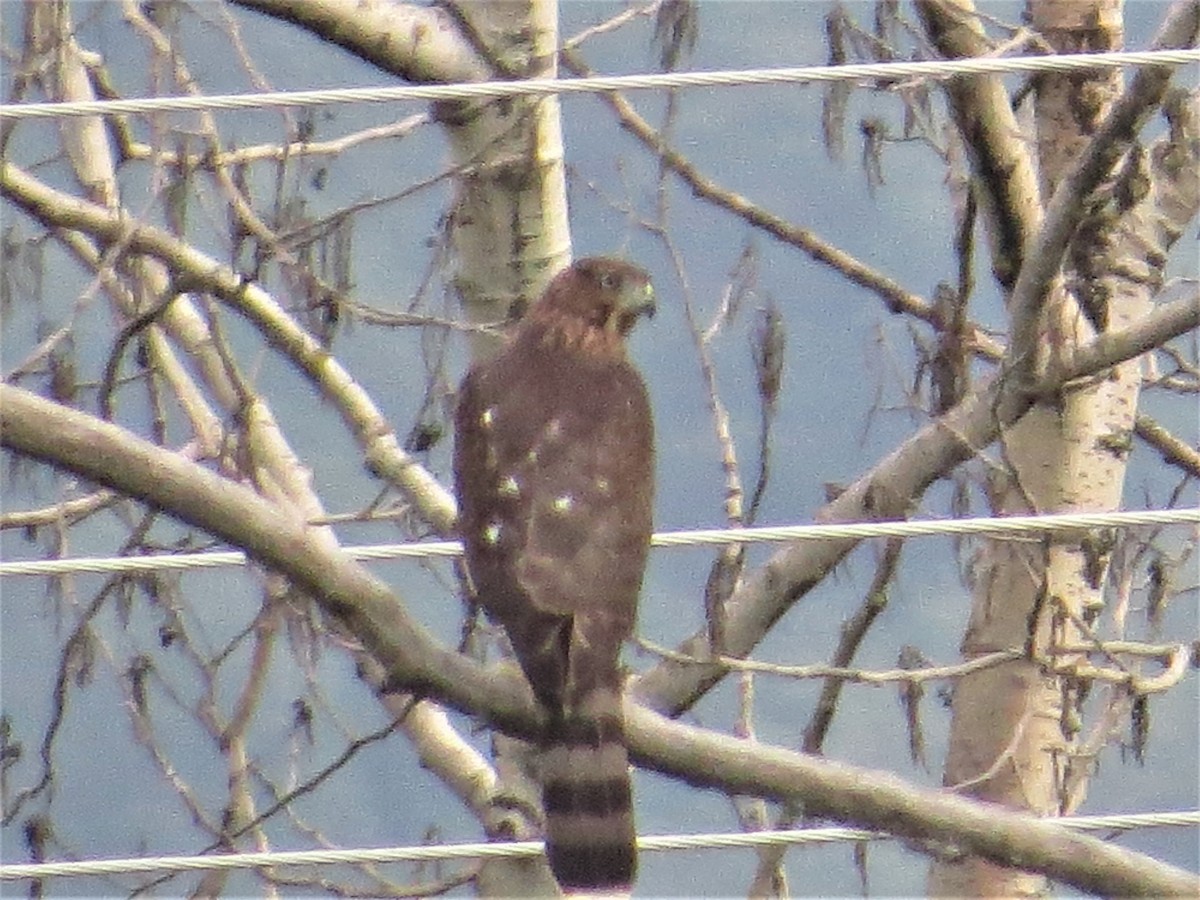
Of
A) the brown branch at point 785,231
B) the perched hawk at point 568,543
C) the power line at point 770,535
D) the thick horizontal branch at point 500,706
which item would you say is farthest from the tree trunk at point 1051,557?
the thick horizontal branch at point 500,706

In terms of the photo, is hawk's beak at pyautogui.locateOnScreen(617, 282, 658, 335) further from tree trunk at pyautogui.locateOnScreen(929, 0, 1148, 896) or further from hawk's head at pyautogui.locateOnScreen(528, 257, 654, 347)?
tree trunk at pyautogui.locateOnScreen(929, 0, 1148, 896)

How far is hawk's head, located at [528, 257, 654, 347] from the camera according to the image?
466cm

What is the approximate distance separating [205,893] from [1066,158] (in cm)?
248

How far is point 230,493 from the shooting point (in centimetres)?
310

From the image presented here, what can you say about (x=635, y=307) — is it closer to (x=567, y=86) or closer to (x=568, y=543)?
(x=568, y=543)

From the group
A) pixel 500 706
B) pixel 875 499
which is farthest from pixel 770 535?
pixel 875 499

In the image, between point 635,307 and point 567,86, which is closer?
point 567,86

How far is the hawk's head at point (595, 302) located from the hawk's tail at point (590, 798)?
113cm

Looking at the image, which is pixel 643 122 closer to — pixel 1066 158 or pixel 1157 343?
pixel 1066 158

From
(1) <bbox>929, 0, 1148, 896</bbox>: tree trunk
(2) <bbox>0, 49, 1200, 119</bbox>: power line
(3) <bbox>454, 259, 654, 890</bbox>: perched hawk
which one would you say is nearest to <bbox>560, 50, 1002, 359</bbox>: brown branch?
(1) <bbox>929, 0, 1148, 896</bbox>: tree trunk

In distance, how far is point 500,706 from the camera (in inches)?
136

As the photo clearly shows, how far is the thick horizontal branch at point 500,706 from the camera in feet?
10.0

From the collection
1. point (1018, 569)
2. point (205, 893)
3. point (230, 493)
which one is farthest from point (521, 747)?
point (230, 493)

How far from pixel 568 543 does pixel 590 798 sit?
1.33 ft
